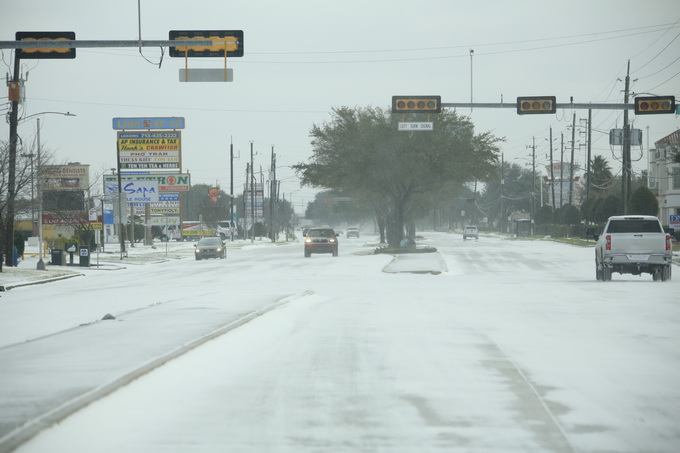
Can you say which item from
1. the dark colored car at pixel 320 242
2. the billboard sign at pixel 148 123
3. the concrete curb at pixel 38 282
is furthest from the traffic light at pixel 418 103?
the billboard sign at pixel 148 123

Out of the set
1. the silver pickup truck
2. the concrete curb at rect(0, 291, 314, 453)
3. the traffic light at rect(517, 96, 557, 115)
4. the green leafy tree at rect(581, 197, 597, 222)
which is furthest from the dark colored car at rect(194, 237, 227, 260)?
the concrete curb at rect(0, 291, 314, 453)

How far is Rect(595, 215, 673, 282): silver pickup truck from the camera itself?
30734mm

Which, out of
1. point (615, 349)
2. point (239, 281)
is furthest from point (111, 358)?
point (239, 281)

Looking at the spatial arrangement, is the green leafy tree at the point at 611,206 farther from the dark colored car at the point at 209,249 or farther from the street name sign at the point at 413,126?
the street name sign at the point at 413,126

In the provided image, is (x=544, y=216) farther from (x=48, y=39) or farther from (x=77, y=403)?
(x=77, y=403)

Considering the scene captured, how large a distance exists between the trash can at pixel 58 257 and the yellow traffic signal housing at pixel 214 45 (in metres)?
29.7

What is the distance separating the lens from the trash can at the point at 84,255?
4941 cm

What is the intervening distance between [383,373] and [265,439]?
373 centimetres

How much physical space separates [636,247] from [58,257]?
31.6 meters

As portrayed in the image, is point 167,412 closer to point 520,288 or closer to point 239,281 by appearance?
point 520,288

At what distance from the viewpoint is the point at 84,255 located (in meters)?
49.7

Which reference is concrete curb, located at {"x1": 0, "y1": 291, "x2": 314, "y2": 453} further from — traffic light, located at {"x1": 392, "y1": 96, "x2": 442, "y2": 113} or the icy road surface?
traffic light, located at {"x1": 392, "y1": 96, "x2": 442, "y2": 113}

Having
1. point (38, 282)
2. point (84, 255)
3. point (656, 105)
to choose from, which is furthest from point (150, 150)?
point (656, 105)

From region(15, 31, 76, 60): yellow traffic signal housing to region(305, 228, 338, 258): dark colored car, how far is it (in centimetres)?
3571
